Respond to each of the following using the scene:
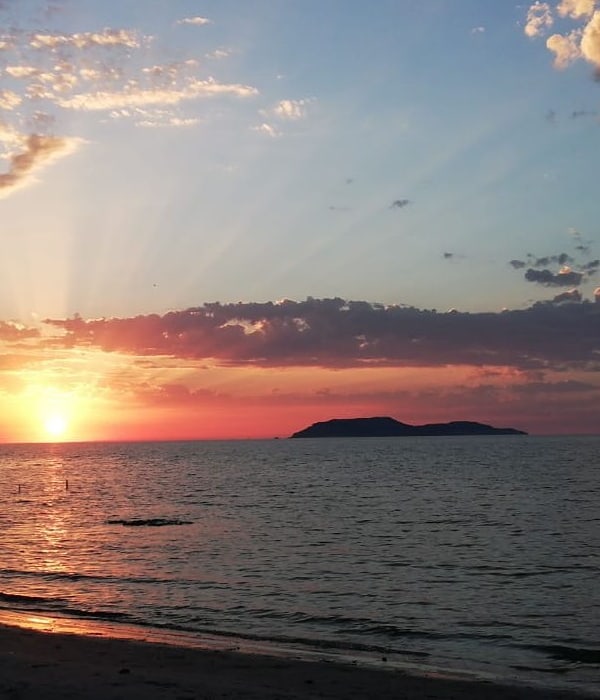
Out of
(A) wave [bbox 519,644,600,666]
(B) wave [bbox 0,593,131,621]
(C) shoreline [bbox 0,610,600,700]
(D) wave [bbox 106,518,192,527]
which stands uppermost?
(C) shoreline [bbox 0,610,600,700]

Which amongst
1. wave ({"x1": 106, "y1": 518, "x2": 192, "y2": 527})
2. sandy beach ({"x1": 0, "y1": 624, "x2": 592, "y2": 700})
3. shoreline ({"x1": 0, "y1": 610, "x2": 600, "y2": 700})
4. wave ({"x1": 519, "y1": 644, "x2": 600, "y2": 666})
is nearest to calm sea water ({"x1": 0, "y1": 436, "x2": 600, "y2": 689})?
wave ({"x1": 519, "y1": 644, "x2": 600, "y2": 666})

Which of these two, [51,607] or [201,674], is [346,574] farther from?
[201,674]

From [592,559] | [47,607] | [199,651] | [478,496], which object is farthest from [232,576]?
[478,496]

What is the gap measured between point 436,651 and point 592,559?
2155 centimetres

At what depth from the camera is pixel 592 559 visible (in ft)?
139

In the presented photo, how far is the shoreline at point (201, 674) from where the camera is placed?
17.8 m

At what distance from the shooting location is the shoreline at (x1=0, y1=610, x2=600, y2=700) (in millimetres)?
17766

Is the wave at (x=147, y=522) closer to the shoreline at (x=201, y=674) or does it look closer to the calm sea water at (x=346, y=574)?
the calm sea water at (x=346, y=574)

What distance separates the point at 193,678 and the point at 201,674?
0.58 metres

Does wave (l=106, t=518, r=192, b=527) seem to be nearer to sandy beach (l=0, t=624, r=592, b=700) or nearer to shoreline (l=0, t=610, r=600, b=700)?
shoreline (l=0, t=610, r=600, b=700)

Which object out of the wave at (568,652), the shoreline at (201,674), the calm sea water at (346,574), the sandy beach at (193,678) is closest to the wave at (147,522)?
the calm sea water at (346,574)

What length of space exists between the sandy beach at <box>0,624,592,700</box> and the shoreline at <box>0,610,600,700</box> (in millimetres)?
23

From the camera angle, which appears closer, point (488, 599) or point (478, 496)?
point (488, 599)

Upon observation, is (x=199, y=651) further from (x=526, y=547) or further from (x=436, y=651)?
(x=526, y=547)
